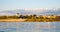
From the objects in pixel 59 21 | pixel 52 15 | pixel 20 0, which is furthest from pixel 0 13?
pixel 59 21

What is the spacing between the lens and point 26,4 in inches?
108

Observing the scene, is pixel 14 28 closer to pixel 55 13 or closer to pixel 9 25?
pixel 9 25

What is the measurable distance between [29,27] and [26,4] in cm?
56

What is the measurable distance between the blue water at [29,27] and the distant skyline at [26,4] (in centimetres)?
40

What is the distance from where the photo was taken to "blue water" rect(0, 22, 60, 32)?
2.71 meters

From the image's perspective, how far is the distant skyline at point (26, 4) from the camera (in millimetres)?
2707

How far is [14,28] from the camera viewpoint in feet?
9.03

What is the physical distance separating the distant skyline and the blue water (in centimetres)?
40

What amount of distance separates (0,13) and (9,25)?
370mm

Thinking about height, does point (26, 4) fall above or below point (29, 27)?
above

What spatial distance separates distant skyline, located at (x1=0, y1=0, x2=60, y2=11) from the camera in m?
2.71

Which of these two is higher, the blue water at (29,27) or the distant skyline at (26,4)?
the distant skyline at (26,4)

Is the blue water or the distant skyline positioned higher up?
the distant skyline

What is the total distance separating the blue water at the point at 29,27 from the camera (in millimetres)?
2706
